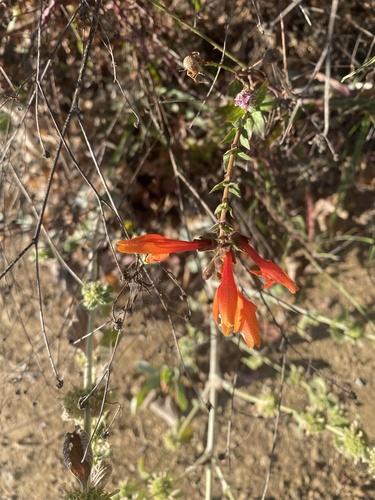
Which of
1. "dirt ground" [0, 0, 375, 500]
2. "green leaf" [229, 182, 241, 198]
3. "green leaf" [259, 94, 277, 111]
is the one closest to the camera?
"green leaf" [229, 182, 241, 198]

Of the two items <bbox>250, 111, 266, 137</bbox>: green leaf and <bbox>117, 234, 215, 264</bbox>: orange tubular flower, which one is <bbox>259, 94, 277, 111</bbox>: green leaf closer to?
<bbox>250, 111, 266, 137</bbox>: green leaf

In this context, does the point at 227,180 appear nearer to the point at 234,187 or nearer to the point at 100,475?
the point at 234,187

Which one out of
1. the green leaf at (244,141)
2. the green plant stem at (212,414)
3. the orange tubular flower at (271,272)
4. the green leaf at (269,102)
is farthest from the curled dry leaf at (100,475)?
the green leaf at (269,102)

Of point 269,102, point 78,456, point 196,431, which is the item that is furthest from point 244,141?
point 196,431

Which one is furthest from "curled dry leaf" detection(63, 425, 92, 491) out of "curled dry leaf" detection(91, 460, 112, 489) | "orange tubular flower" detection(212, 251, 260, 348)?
"orange tubular flower" detection(212, 251, 260, 348)

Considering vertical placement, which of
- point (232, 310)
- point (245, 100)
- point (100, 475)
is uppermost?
point (245, 100)

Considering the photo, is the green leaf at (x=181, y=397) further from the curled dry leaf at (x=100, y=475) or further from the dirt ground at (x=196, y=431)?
the curled dry leaf at (x=100, y=475)
